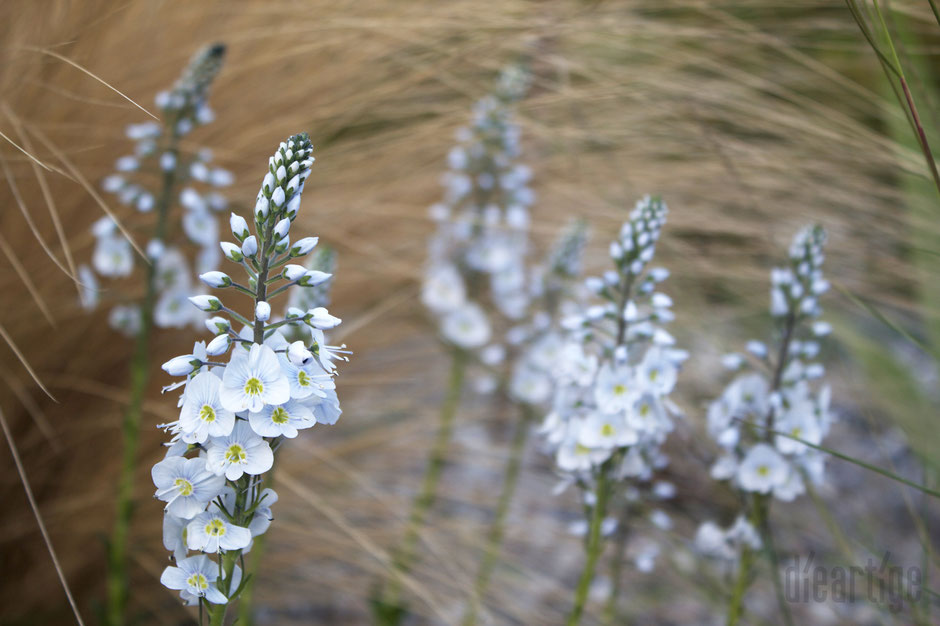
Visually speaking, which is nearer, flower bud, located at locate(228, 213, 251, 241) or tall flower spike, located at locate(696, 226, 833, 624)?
flower bud, located at locate(228, 213, 251, 241)

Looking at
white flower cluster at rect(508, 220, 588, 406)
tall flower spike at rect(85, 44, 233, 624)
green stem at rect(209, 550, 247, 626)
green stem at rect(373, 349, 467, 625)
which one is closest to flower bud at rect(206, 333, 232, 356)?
green stem at rect(209, 550, 247, 626)

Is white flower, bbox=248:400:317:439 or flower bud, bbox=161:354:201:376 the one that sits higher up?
flower bud, bbox=161:354:201:376

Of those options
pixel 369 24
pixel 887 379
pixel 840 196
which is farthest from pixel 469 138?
pixel 887 379

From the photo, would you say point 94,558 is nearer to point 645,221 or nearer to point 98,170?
point 98,170

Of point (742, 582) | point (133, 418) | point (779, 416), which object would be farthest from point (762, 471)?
point (133, 418)

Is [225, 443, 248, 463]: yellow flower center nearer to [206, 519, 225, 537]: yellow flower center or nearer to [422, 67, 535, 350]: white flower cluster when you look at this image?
[206, 519, 225, 537]: yellow flower center

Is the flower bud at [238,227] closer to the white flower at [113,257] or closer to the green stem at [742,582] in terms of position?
the white flower at [113,257]

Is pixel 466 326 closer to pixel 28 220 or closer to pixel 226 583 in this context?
pixel 28 220

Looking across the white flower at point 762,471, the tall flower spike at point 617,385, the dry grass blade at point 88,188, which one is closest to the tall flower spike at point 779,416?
the white flower at point 762,471
